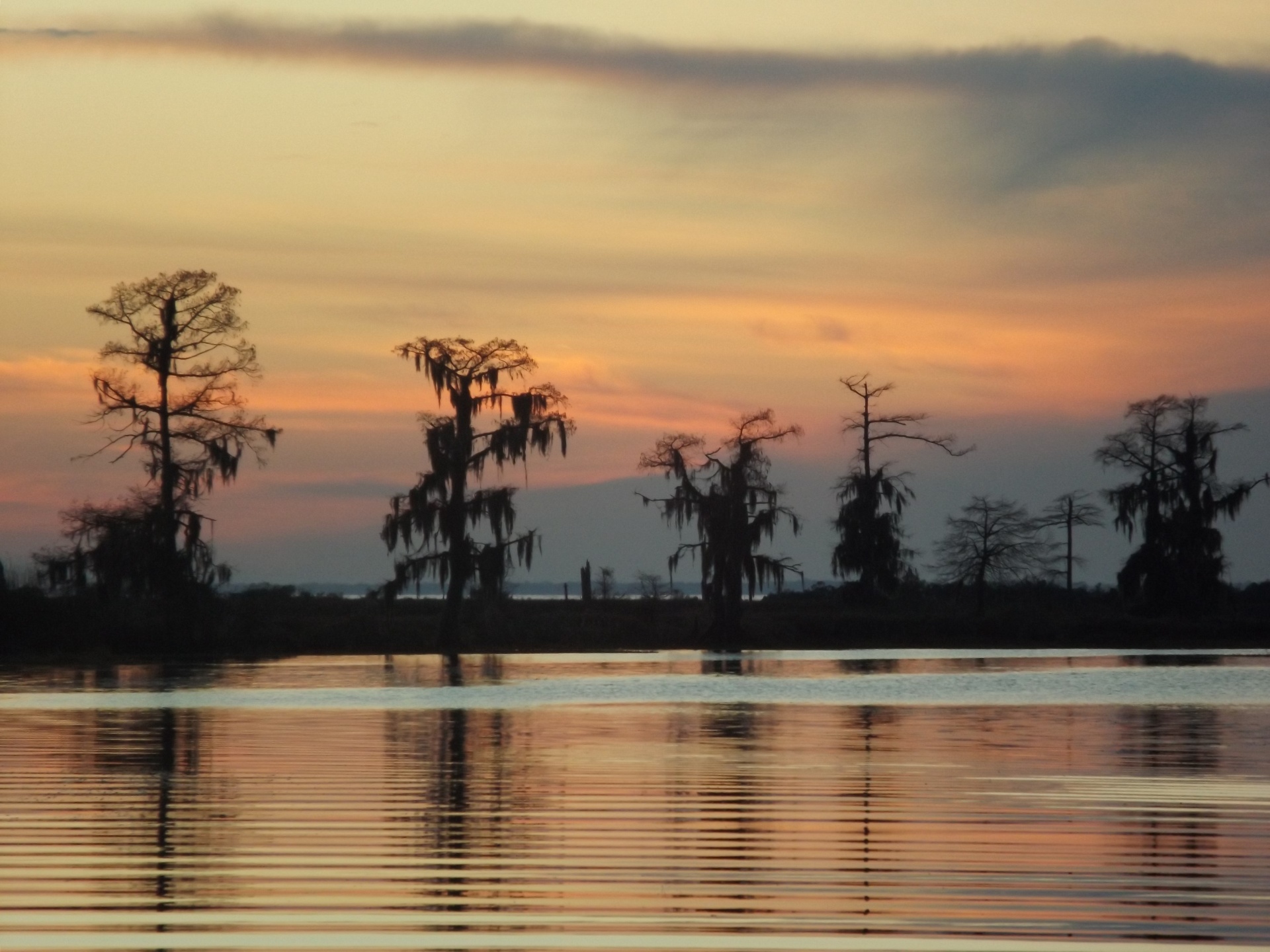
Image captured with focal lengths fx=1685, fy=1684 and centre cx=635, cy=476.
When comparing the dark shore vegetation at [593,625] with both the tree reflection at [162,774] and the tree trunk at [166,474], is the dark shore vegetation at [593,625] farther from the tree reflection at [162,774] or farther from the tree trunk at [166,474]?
the tree reflection at [162,774]

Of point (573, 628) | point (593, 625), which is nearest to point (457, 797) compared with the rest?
point (573, 628)

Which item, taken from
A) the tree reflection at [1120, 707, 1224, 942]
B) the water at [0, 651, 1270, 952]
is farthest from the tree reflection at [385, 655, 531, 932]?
the tree reflection at [1120, 707, 1224, 942]

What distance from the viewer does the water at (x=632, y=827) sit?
7559 millimetres

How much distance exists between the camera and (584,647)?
44.4 m

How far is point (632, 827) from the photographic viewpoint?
1052 centimetres

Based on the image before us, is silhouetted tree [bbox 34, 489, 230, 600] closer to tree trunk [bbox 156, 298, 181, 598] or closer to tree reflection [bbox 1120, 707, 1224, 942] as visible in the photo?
tree trunk [bbox 156, 298, 181, 598]

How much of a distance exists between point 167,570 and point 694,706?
1793cm

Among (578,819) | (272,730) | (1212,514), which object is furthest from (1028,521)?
(578,819)

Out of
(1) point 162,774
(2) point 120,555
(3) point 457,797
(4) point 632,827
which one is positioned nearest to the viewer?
(4) point 632,827

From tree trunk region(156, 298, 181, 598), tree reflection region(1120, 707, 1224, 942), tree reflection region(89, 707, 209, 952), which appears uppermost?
tree trunk region(156, 298, 181, 598)

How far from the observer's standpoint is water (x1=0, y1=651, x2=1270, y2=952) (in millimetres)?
7559

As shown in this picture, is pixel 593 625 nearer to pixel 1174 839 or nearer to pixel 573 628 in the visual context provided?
pixel 573 628

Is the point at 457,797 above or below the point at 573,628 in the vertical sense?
below

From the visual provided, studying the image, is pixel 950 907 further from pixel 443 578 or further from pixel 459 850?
pixel 443 578
